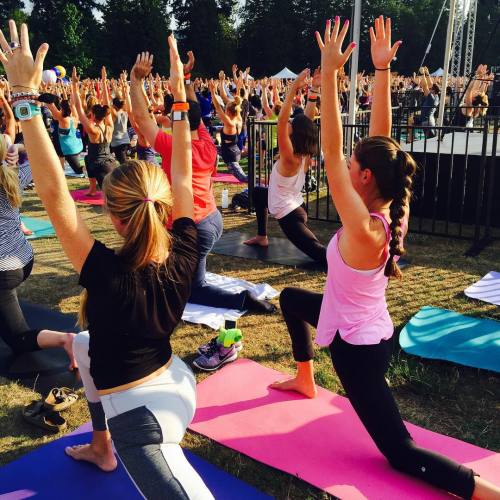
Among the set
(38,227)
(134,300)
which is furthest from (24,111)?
(38,227)

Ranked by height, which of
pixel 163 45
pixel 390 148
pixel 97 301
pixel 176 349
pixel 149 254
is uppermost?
pixel 163 45

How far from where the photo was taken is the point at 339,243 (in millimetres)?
2523

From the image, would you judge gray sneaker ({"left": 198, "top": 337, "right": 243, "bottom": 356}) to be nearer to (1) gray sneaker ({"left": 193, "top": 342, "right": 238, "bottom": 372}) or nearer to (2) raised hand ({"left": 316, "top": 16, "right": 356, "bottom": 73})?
(1) gray sneaker ({"left": 193, "top": 342, "right": 238, "bottom": 372})

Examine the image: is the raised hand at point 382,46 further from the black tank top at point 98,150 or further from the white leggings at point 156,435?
the black tank top at point 98,150

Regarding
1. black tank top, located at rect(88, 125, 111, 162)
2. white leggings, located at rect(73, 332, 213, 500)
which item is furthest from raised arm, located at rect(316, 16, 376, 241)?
black tank top, located at rect(88, 125, 111, 162)

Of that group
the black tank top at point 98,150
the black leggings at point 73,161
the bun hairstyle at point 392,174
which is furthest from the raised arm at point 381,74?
the black leggings at point 73,161

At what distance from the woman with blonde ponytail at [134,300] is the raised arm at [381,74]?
1479 mm

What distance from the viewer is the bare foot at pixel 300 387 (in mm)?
3545

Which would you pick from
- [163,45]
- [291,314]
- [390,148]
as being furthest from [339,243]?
[163,45]

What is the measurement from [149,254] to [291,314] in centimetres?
148

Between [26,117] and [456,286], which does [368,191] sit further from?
[456,286]

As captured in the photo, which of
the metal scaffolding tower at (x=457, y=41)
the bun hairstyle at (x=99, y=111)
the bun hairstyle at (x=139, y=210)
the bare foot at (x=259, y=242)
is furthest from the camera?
the metal scaffolding tower at (x=457, y=41)

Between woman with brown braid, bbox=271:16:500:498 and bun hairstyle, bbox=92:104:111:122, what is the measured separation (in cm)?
743

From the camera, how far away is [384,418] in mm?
2529
